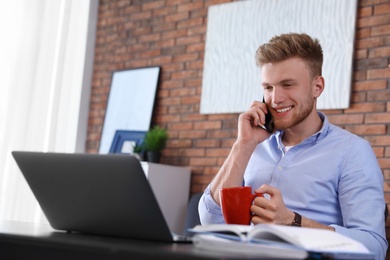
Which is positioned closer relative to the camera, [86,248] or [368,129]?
[86,248]

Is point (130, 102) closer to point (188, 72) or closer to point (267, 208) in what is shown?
point (188, 72)

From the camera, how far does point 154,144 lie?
13.8 feet

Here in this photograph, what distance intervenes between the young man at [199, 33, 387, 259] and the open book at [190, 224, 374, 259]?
2.19 ft

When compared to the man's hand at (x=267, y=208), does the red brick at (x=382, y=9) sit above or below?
above

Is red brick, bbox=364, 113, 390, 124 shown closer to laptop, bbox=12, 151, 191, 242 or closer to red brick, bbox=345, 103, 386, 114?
red brick, bbox=345, 103, 386, 114

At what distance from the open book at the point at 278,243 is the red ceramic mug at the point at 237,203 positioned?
22cm

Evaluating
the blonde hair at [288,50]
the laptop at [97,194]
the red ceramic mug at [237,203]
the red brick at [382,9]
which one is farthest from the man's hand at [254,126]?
the red brick at [382,9]

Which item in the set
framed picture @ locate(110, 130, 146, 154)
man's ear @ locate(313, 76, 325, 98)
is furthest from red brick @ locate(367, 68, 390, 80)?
framed picture @ locate(110, 130, 146, 154)

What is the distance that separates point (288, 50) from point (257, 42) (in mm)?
1865

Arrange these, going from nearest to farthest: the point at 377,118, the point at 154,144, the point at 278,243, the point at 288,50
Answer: the point at 278,243, the point at 288,50, the point at 377,118, the point at 154,144

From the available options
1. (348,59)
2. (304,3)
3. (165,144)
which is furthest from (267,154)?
(165,144)

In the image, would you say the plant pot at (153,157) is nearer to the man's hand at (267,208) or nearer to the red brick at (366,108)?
the red brick at (366,108)

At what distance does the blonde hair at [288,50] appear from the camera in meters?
2.12

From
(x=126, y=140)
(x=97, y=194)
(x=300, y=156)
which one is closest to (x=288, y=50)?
(x=300, y=156)
